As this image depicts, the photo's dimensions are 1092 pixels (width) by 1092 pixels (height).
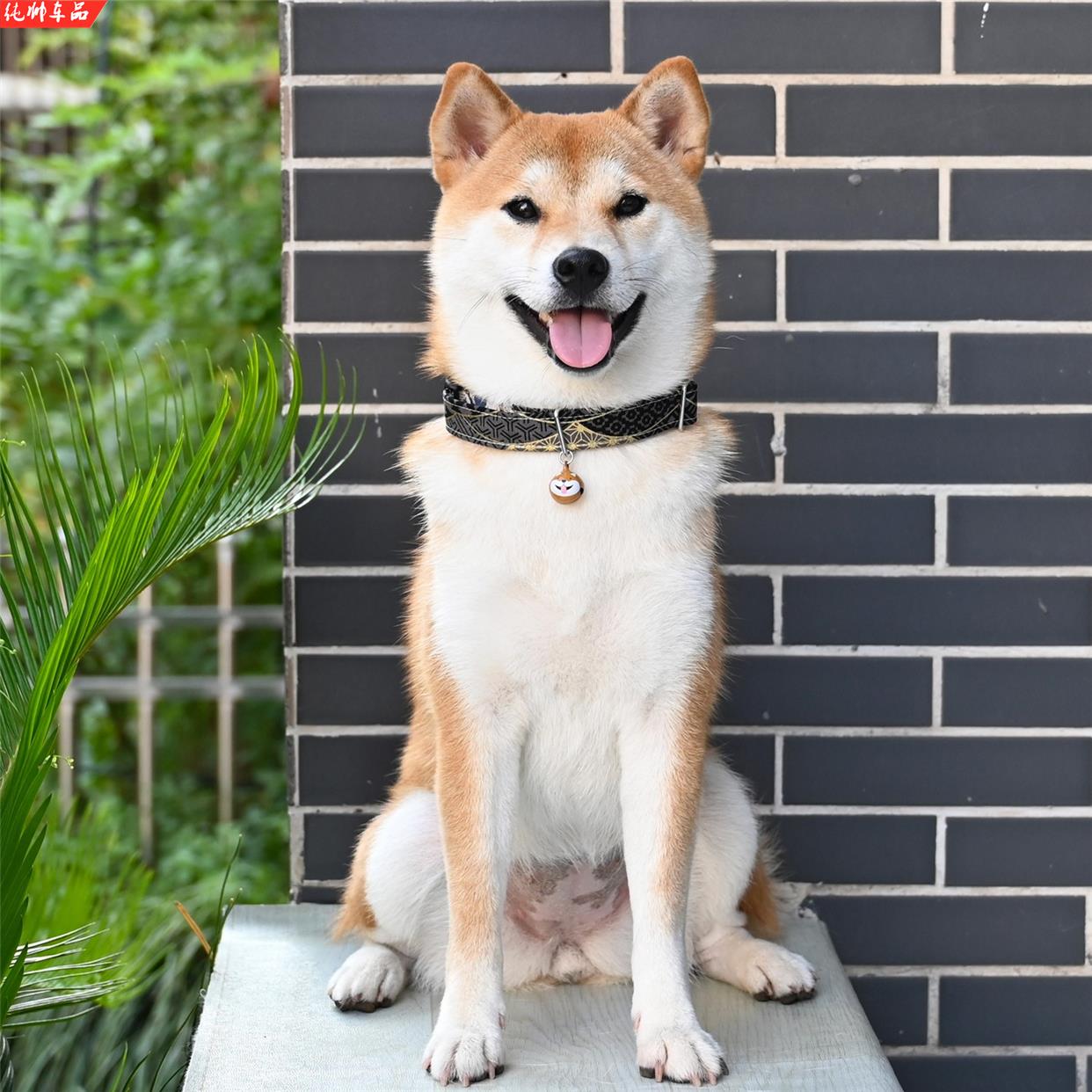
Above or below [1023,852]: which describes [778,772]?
above

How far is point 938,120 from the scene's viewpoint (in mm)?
2209

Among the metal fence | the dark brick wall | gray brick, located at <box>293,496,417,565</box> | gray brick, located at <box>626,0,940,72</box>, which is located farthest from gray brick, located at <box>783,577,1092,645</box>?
the metal fence

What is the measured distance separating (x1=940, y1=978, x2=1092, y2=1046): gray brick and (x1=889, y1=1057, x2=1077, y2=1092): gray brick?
3cm

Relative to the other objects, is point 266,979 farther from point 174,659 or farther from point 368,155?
point 174,659

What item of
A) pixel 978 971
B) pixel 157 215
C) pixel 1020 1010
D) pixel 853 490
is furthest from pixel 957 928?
pixel 157 215

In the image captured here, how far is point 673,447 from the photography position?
1763 mm

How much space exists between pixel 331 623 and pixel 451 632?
25.9 inches

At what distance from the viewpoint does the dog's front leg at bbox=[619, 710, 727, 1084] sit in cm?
162

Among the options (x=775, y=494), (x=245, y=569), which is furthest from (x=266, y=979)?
(x=245, y=569)

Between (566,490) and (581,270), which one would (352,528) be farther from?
(581,270)

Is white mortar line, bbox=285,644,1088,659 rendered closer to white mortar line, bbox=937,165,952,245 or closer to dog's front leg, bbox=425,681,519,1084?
dog's front leg, bbox=425,681,519,1084

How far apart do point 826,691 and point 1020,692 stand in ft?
1.15

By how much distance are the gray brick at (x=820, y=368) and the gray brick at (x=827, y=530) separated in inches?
7.4

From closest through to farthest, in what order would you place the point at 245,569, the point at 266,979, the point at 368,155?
1. the point at 266,979
2. the point at 368,155
3. the point at 245,569
